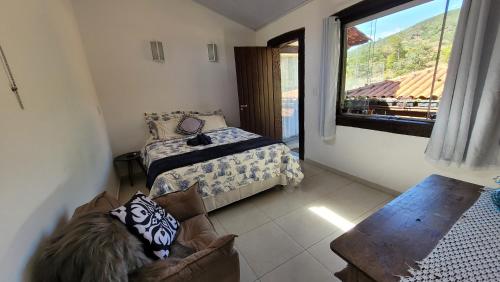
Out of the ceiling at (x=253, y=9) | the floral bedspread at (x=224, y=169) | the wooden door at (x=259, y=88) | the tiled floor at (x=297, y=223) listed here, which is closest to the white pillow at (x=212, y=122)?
the wooden door at (x=259, y=88)

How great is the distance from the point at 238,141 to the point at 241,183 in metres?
0.59

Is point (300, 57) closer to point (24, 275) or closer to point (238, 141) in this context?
point (238, 141)

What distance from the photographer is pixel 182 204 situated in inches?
59.3

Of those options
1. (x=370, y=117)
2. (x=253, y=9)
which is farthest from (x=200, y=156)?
(x=253, y=9)

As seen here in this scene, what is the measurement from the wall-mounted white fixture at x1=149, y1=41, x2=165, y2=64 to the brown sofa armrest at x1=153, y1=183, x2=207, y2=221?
258cm

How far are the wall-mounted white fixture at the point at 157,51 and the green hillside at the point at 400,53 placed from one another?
110 inches

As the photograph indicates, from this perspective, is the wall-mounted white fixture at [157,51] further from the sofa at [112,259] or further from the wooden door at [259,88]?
the sofa at [112,259]

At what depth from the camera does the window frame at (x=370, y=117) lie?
78.3 inches

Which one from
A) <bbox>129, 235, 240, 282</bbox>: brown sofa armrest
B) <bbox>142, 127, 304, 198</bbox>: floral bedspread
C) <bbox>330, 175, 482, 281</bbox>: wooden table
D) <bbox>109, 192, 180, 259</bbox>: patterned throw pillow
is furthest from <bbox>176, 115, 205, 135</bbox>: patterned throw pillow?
<bbox>330, 175, 482, 281</bbox>: wooden table

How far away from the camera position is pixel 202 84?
3689 millimetres

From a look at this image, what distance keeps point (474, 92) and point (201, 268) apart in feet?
7.45

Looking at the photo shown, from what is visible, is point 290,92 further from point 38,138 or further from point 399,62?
point 38,138

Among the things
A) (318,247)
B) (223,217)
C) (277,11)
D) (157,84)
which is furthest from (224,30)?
(318,247)

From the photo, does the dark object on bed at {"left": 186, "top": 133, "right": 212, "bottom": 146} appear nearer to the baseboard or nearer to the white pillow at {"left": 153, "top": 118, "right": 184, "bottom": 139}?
the white pillow at {"left": 153, "top": 118, "right": 184, "bottom": 139}
